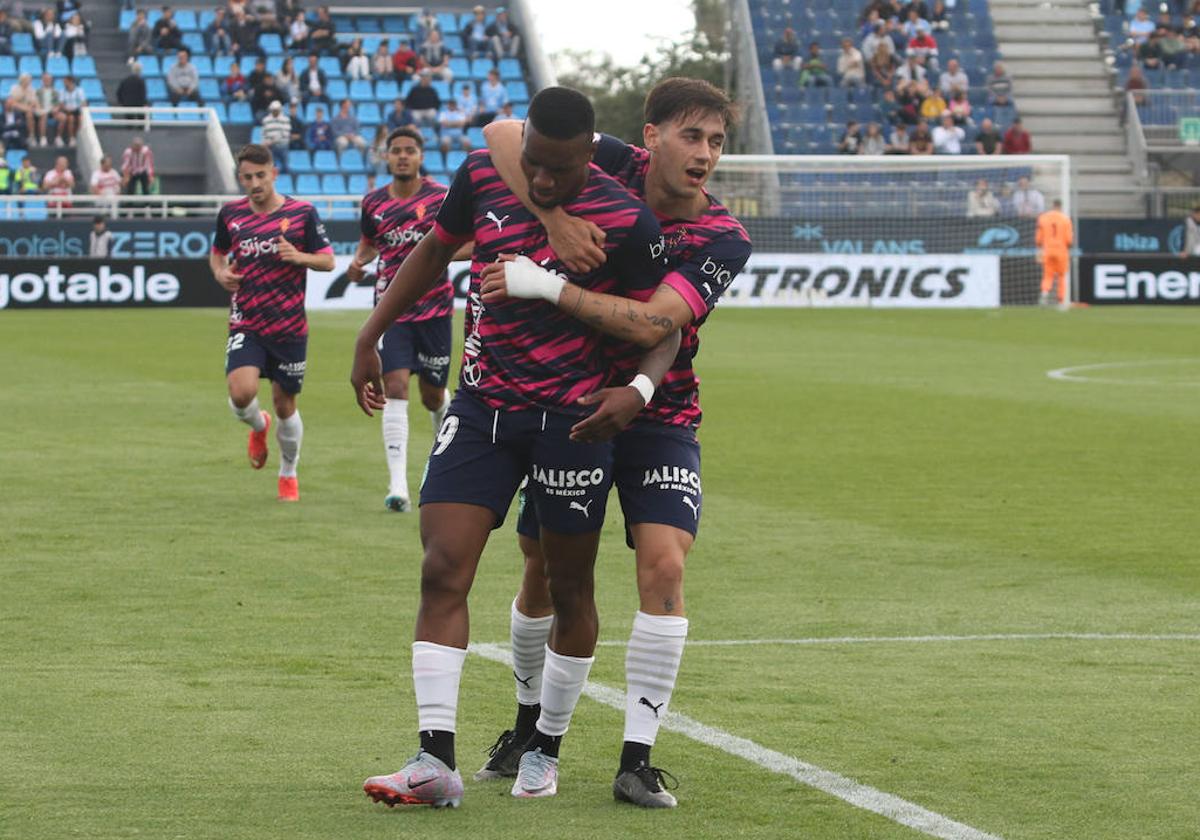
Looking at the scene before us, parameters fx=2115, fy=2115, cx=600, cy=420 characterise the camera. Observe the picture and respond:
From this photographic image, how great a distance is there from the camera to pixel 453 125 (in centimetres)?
4256

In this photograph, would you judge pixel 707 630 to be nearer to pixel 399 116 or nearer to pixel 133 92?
pixel 133 92

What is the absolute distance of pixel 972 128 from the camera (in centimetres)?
4544

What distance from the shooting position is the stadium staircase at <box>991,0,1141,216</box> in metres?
45.6

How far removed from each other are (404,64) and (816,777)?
3969cm

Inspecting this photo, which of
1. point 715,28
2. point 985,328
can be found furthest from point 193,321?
point 715,28

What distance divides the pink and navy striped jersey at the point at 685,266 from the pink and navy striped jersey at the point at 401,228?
22.1 ft

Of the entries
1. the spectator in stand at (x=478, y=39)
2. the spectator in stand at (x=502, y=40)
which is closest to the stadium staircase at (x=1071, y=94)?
the spectator in stand at (x=502, y=40)

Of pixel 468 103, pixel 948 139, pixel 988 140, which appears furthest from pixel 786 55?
pixel 468 103

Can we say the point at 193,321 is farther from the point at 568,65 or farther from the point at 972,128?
the point at 568,65

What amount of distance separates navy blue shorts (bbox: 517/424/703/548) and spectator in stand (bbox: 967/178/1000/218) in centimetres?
3345

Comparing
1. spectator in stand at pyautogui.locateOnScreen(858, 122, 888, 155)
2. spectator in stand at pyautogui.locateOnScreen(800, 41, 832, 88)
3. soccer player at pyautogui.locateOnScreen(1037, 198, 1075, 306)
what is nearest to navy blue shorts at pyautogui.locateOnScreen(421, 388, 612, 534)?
soccer player at pyautogui.locateOnScreen(1037, 198, 1075, 306)

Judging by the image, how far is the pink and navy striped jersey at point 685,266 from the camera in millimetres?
5844

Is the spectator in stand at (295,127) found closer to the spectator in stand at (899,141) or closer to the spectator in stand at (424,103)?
the spectator in stand at (424,103)

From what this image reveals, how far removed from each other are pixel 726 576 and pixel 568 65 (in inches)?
3452
